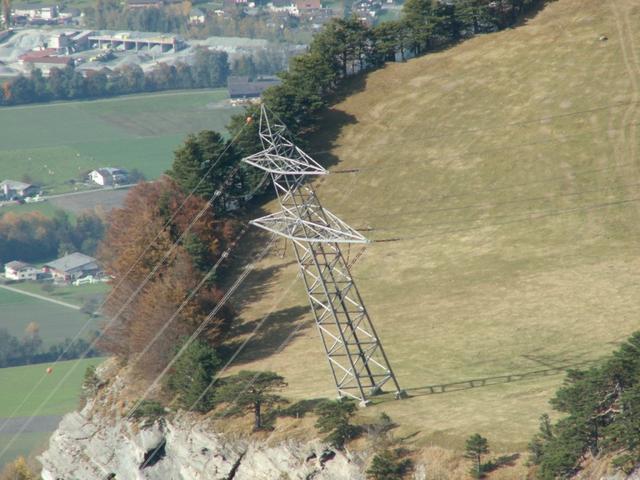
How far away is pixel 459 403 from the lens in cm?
9738

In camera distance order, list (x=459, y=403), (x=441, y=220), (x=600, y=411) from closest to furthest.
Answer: (x=600, y=411) → (x=459, y=403) → (x=441, y=220)

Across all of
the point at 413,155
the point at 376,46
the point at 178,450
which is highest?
the point at 376,46

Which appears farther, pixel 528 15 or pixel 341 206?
pixel 528 15

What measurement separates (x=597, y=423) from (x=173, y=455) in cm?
3875

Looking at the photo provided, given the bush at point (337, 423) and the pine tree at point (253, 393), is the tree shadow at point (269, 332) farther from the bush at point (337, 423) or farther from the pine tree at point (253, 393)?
the bush at point (337, 423)

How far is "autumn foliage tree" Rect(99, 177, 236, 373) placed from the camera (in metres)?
120

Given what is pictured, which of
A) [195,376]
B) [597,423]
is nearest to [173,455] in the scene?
[195,376]

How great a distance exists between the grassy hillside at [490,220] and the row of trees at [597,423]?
3.96m

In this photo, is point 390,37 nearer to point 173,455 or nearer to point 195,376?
point 195,376

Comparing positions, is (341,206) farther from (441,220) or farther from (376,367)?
(376,367)

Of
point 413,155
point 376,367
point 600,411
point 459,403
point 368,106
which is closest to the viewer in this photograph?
point 600,411

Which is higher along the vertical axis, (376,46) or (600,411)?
(376,46)

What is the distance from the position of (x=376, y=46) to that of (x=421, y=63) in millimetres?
6019

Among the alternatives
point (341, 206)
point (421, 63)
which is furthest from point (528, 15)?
point (341, 206)
